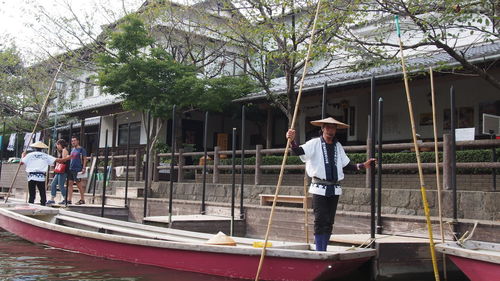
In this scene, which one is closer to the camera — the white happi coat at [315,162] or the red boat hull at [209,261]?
the red boat hull at [209,261]

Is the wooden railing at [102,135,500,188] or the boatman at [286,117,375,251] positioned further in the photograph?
the wooden railing at [102,135,500,188]

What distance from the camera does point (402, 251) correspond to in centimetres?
662

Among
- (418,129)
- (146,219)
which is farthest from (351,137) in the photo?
(146,219)

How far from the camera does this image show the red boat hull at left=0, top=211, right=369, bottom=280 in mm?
5762

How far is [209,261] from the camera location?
21.5 feet

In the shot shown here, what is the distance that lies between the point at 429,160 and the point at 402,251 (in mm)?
4499

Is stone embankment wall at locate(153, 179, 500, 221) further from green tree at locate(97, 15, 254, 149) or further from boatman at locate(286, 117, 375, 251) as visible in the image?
green tree at locate(97, 15, 254, 149)

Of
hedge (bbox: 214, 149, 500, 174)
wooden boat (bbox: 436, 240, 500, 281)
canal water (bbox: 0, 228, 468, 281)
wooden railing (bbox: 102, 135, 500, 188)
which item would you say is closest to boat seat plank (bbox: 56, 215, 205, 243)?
canal water (bbox: 0, 228, 468, 281)

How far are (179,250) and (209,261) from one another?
1.74 ft

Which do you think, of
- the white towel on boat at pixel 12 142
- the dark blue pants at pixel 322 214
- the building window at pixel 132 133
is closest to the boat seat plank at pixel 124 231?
the dark blue pants at pixel 322 214

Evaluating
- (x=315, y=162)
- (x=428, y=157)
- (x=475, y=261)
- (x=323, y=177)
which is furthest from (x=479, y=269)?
(x=428, y=157)

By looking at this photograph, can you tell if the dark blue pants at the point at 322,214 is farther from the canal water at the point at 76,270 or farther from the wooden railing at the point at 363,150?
the wooden railing at the point at 363,150

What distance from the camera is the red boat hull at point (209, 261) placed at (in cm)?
576

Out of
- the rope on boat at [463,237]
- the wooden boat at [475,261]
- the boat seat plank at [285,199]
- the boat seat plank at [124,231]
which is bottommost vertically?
the boat seat plank at [124,231]
